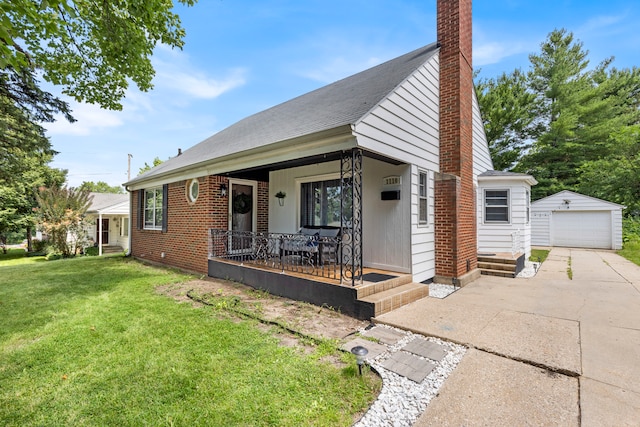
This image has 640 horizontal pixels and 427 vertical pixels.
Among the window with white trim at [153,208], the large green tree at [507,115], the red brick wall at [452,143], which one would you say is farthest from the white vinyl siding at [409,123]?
the large green tree at [507,115]

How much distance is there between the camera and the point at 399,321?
412cm

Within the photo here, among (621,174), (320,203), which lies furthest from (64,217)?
(621,174)

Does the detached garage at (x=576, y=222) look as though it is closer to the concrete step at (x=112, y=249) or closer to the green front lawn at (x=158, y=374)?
the green front lawn at (x=158, y=374)

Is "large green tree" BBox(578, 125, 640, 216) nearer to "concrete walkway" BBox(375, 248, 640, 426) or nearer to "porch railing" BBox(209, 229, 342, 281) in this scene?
"concrete walkway" BBox(375, 248, 640, 426)

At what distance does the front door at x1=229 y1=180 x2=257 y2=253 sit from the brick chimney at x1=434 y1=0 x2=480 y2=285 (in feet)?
16.7

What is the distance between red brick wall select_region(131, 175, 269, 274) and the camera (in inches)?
303

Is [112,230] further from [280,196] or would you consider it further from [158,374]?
[158,374]

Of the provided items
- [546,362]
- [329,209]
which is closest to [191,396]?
[546,362]

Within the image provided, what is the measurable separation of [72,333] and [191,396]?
264 centimetres

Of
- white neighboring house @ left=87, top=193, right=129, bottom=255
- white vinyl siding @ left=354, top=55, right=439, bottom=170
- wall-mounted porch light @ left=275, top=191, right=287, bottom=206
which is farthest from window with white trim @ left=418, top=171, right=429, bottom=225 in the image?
white neighboring house @ left=87, top=193, right=129, bottom=255

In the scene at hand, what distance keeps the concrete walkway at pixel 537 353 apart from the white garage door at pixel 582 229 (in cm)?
1110

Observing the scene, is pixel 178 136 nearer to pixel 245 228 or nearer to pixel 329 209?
pixel 245 228

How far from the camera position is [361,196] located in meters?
4.76

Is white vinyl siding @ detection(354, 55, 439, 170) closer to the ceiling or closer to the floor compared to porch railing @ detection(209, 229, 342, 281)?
closer to the ceiling
